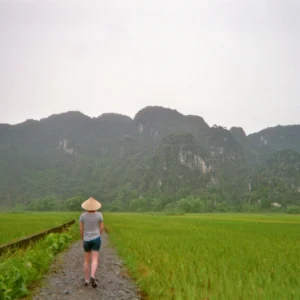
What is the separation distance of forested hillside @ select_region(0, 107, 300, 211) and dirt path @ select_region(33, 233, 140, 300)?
8788cm

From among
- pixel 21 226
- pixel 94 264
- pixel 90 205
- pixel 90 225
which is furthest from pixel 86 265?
pixel 21 226

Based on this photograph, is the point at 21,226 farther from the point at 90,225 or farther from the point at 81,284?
the point at 90,225

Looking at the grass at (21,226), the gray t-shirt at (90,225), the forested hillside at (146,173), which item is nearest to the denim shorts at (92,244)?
the gray t-shirt at (90,225)

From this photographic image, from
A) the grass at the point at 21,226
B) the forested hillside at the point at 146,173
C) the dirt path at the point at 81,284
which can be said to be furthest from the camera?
the forested hillside at the point at 146,173

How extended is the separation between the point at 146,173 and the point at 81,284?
5653 inches

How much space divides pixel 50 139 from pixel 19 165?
138 feet

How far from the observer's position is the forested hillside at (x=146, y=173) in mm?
115562

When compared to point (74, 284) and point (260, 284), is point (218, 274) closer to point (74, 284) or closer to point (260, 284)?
point (260, 284)

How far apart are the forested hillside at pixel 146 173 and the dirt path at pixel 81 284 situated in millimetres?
87882

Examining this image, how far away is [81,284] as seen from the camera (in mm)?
6137

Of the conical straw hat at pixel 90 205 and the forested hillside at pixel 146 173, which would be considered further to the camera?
the forested hillside at pixel 146 173

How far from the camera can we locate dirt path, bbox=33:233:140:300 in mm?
5211

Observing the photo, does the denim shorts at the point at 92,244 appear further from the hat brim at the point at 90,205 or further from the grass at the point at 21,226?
the grass at the point at 21,226

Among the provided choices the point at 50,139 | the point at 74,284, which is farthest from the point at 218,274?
the point at 50,139
